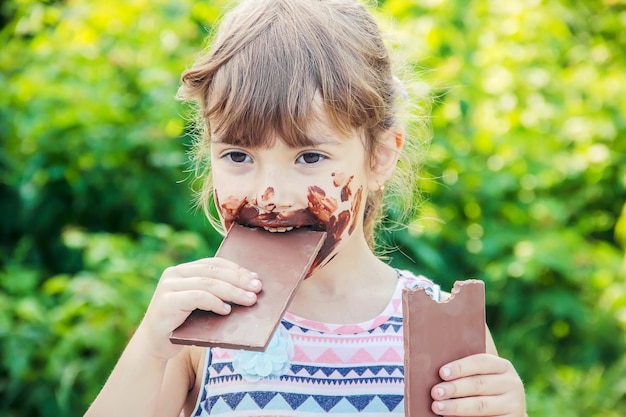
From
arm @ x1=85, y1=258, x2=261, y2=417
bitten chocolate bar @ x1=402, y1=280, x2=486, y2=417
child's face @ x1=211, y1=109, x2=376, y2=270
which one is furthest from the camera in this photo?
child's face @ x1=211, y1=109, x2=376, y2=270

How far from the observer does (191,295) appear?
194cm

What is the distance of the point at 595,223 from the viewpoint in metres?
4.72

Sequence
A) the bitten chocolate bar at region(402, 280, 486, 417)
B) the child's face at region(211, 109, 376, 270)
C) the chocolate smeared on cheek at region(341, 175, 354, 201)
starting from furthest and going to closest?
the chocolate smeared on cheek at region(341, 175, 354, 201)
the child's face at region(211, 109, 376, 270)
the bitten chocolate bar at region(402, 280, 486, 417)

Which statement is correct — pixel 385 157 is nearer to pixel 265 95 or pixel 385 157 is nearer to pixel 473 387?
pixel 265 95

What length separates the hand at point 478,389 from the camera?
6.07 feet

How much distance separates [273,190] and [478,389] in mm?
599

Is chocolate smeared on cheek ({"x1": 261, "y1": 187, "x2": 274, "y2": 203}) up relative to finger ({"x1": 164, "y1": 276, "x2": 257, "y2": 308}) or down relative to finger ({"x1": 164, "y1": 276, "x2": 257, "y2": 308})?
up

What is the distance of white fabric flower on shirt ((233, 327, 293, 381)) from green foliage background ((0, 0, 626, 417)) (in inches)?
58.8

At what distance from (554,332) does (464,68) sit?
1350mm

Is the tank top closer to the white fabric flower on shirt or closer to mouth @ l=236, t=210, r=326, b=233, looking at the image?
the white fabric flower on shirt

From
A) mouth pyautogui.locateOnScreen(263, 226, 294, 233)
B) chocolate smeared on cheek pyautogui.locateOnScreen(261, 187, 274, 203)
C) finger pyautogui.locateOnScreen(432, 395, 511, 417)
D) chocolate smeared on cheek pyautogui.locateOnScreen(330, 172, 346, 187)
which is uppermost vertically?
chocolate smeared on cheek pyautogui.locateOnScreen(261, 187, 274, 203)

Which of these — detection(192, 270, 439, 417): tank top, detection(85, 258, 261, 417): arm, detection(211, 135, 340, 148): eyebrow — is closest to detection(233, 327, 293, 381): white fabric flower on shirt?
detection(192, 270, 439, 417): tank top

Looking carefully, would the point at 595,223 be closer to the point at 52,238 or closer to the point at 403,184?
the point at 403,184

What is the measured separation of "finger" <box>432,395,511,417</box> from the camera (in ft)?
6.04
